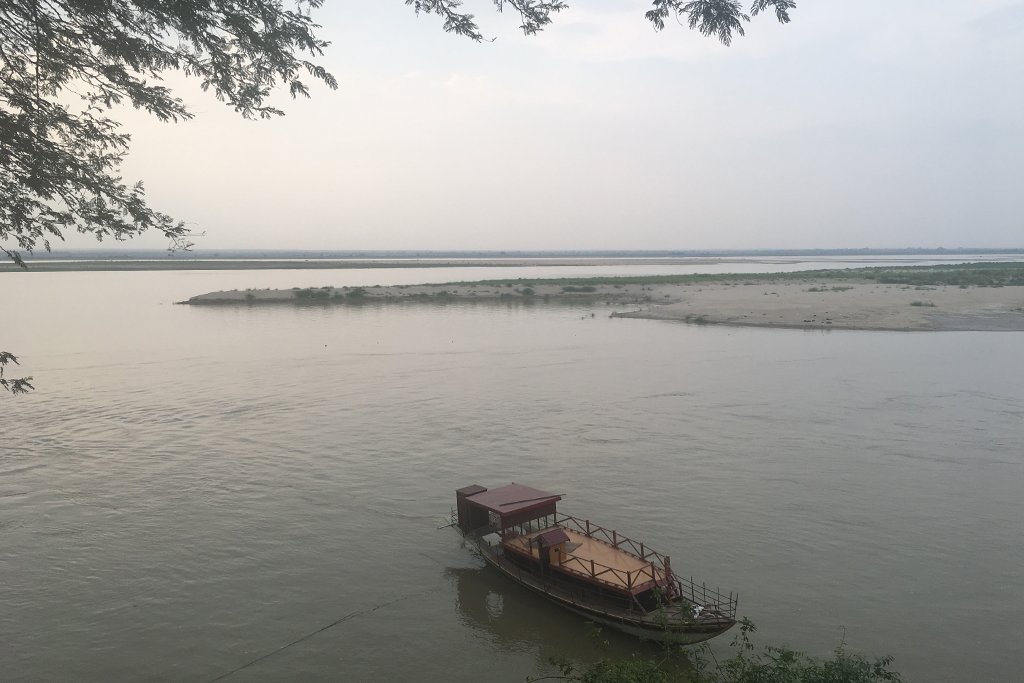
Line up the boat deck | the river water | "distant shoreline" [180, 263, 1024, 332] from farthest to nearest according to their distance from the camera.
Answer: "distant shoreline" [180, 263, 1024, 332], the boat deck, the river water

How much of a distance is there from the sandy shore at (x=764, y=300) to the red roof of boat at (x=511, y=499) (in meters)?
44.2

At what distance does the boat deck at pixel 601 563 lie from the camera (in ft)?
47.1

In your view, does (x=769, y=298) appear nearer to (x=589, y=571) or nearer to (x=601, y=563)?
(x=601, y=563)

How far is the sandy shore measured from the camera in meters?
56.1

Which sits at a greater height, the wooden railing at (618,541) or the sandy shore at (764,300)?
the sandy shore at (764,300)

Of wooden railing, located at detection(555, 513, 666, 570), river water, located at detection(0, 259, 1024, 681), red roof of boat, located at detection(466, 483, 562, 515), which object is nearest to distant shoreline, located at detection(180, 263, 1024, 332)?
river water, located at detection(0, 259, 1024, 681)

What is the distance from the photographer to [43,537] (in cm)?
1875

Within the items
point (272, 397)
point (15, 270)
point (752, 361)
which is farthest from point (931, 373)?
point (15, 270)

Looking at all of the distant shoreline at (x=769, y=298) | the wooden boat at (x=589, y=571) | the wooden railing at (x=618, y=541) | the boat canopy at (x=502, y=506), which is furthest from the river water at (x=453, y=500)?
the distant shoreline at (x=769, y=298)

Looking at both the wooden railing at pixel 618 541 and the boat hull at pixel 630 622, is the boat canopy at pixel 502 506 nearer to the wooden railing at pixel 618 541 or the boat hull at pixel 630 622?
the wooden railing at pixel 618 541

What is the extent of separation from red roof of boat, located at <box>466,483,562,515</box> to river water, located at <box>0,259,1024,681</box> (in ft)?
5.34

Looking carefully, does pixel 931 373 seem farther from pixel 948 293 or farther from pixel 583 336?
pixel 948 293

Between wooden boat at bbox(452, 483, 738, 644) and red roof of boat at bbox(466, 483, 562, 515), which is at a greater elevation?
red roof of boat at bbox(466, 483, 562, 515)

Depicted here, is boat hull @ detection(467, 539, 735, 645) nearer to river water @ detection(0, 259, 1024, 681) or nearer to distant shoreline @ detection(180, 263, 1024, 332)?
river water @ detection(0, 259, 1024, 681)
